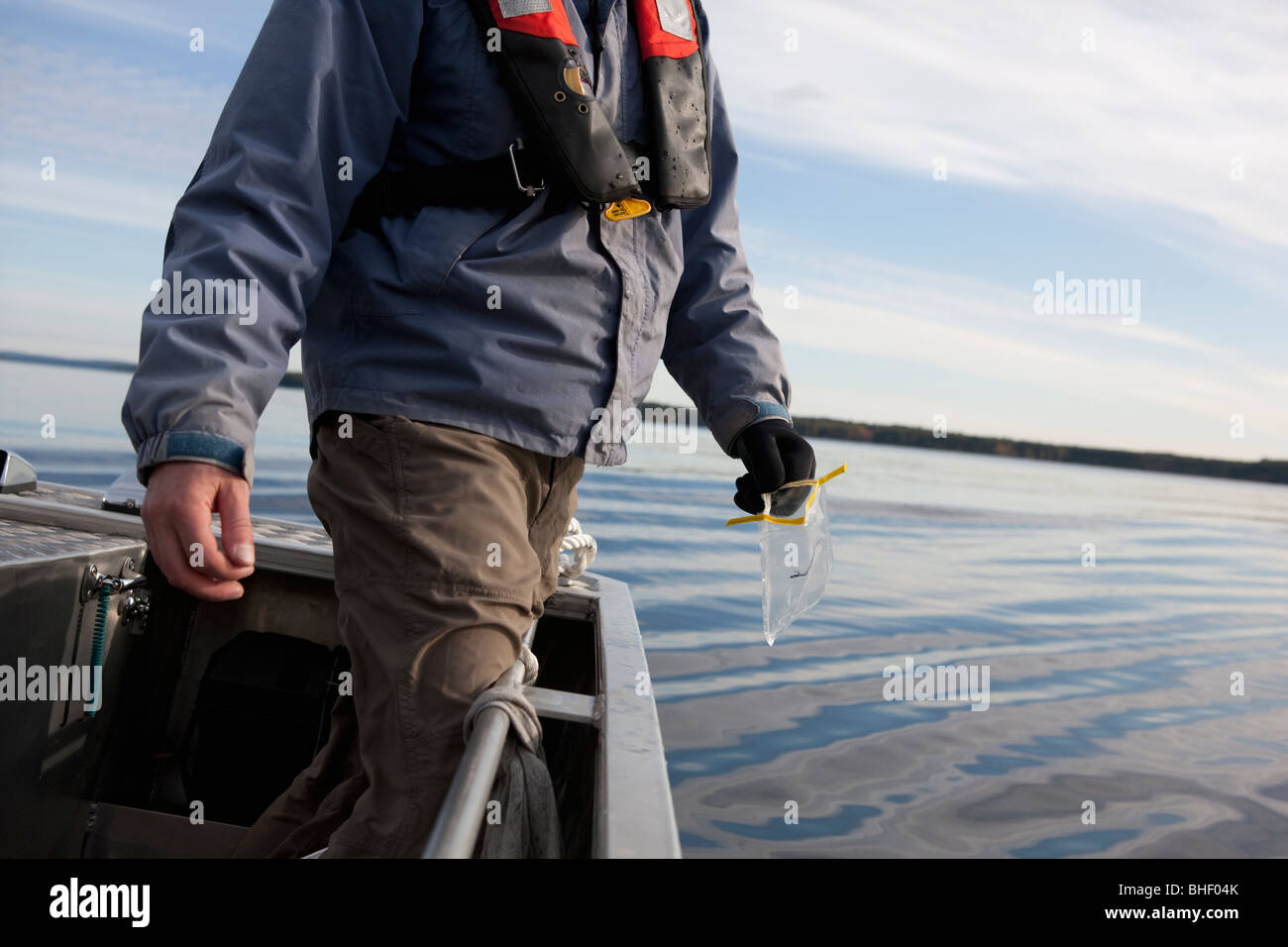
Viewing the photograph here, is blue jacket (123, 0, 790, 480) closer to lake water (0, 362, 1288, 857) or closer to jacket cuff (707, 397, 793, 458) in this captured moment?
jacket cuff (707, 397, 793, 458)

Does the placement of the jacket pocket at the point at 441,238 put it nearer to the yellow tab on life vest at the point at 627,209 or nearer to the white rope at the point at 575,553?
the yellow tab on life vest at the point at 627,209

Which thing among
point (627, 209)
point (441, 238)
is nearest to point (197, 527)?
point (441, 238)

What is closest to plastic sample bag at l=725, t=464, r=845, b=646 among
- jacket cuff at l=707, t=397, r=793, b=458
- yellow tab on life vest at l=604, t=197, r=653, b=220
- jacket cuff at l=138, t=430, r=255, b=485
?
jacket cuff at l=707, t=397, r=793, b=458

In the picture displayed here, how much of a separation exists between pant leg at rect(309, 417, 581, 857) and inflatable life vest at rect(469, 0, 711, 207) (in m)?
0.48

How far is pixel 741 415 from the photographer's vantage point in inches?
79.0

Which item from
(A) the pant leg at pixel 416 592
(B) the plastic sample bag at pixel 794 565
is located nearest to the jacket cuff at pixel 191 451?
(A) the pant leg at pixel 416 592

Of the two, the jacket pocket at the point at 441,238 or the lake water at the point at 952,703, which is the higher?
the jacket pocket at the point at 441,238

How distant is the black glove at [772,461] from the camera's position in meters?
1.92

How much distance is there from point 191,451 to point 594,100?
2.89ft

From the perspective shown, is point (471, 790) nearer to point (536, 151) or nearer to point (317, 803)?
point (317, 803)

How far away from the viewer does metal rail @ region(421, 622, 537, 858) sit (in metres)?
1.05
